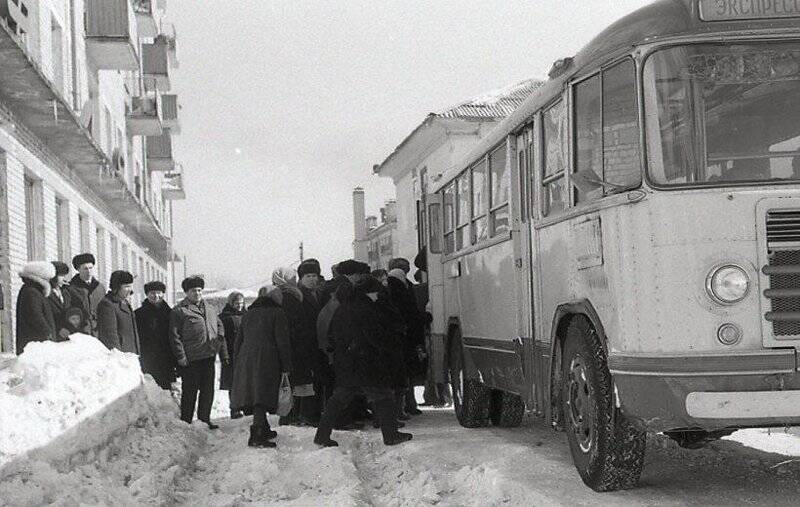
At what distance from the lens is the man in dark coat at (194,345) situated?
1109cm

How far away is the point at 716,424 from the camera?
5590mm

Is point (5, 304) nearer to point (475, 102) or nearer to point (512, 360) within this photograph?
point (512, 360)

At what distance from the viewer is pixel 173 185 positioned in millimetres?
48438

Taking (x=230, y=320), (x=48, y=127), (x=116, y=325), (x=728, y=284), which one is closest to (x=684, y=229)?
(x=728, y=284)

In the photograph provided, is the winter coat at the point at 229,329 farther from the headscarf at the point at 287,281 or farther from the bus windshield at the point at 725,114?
the bus windshield at the point at 725,114

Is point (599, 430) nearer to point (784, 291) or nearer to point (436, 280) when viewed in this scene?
point (784, 291)

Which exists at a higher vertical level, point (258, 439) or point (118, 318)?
point (118, 318)

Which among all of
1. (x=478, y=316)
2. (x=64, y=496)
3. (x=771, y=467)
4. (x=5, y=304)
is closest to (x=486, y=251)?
(x=478, y=316)

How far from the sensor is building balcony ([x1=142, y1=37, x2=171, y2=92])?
34750mm

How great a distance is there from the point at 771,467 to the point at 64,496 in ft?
16.2

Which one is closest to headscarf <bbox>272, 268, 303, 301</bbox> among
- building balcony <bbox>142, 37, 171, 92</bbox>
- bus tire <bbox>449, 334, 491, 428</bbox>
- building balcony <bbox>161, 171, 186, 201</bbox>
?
bus tire <bbox>449, 334, 491, 428</bbox>

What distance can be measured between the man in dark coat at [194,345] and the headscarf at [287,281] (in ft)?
3.55

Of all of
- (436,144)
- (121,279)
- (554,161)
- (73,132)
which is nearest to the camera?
(554,161)

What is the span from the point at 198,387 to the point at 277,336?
2.22 m
